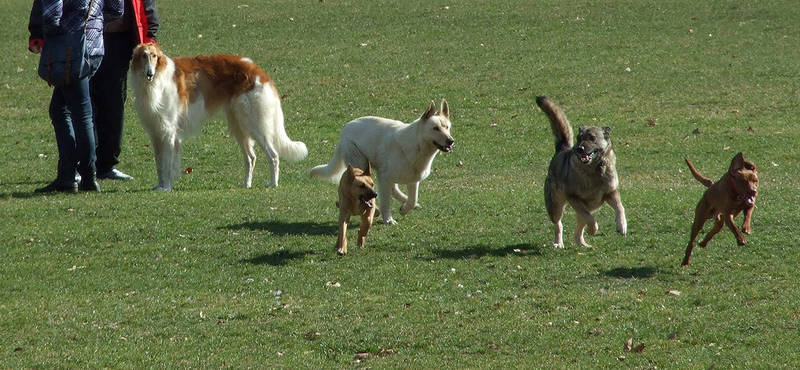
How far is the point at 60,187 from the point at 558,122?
19.7 ft

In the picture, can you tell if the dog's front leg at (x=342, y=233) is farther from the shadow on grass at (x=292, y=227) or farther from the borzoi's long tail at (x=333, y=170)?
the borzoi's long tail at (x=333, y=170)

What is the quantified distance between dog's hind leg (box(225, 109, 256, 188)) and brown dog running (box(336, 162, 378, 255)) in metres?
3.97

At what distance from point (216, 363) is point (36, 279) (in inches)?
105

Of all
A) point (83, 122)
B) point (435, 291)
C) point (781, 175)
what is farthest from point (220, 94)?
point (781, 175)

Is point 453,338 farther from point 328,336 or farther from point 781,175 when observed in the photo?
point 781,175

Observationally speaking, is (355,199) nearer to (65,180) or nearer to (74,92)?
(74,92)

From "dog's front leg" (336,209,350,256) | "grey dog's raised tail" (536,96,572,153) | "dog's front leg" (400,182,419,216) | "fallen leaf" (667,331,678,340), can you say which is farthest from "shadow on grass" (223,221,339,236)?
"fallen leaf" (667,331,678,340)

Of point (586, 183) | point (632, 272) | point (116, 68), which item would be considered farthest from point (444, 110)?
point (116, 68)

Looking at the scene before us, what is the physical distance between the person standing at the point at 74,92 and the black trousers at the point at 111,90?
0.49 metres

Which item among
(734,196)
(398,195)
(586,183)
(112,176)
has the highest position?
(734,196)

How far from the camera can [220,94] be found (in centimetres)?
1217

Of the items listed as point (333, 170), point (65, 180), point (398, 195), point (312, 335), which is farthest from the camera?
point (65, 180)

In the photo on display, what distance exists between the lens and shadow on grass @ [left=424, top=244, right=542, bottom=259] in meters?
8.74

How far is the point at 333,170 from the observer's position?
35.2 ft
